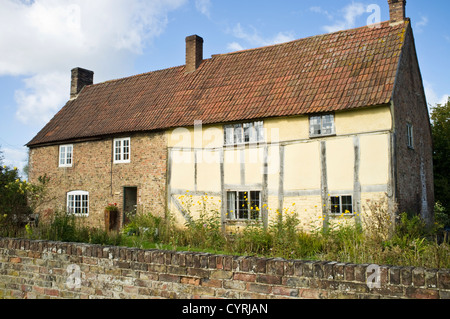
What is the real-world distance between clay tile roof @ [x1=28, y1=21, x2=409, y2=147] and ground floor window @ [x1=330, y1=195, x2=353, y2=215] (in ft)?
10.3

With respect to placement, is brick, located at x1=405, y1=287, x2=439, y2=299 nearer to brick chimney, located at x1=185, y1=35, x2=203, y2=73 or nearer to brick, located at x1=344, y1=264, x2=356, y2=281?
brick, located at x1=344, y1=264, x2=356, y2=281

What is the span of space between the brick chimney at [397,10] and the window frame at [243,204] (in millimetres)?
8695

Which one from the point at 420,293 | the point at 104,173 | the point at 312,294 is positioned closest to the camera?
the point at 420,293

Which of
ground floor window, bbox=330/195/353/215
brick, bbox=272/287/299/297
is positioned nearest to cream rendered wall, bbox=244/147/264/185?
ground floor window, bbox=330/195/353/215

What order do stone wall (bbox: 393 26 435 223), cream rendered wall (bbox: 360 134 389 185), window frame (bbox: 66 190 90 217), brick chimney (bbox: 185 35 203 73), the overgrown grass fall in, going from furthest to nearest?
brick chimney (bbox: 185 35 203 73)
window frame (bbox: 66 190 90 217)
stone wall (bbox: 393 26 435 223)
cream rendered wall (bbox: 360 134 389 185)
the overgrown grass

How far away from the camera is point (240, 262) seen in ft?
16.3

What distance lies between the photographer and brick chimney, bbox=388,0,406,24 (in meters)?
15.3

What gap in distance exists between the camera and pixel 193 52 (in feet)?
66.0

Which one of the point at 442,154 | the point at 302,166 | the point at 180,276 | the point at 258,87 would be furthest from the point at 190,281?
the point at 442,154

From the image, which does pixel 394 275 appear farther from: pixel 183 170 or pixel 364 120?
pixel 183 170

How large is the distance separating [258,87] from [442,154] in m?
14.9

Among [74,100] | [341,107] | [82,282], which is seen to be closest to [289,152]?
[341,107]

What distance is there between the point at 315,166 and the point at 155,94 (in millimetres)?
9612

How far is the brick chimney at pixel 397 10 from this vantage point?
1533cm
